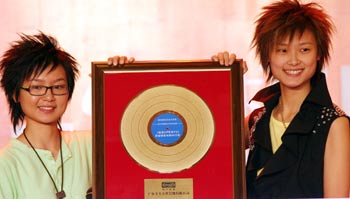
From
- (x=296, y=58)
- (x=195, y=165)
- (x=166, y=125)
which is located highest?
(x=296, y=58)

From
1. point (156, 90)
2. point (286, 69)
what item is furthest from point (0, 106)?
point (286, 69)

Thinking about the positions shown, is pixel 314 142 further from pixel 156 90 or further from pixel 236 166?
pixel 156 90

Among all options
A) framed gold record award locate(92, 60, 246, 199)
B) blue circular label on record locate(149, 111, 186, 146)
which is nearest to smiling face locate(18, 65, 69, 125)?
framed gold record award locate(92, 60, 246, 199)

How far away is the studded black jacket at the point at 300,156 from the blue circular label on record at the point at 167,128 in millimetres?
245

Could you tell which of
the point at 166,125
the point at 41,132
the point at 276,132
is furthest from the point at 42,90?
the point at 276,132

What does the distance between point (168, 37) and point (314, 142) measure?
1182 mm

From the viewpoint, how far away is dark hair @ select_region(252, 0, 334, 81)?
5.40ft

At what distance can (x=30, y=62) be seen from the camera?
5.52ft

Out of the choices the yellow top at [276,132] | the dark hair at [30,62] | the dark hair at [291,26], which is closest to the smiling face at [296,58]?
the dark hair at [291,26]

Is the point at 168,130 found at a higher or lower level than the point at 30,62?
lower

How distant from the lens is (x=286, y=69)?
165cm

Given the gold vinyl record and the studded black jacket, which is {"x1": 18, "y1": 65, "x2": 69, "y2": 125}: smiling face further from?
the studded black jacket

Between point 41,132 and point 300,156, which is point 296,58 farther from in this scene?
point 41,132

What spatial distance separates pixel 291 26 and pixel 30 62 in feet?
2.36
